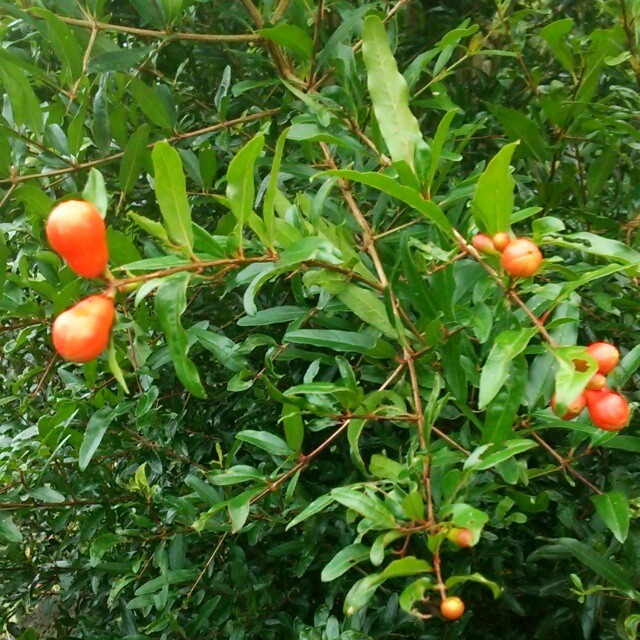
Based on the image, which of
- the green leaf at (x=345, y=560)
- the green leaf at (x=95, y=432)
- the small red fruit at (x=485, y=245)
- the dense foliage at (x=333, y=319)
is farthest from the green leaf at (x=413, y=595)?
the green leaf at (x=95, y=432)

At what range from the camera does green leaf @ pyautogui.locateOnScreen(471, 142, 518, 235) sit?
64cm

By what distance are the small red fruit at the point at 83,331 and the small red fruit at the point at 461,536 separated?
0.38 metres

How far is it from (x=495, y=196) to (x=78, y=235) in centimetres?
41

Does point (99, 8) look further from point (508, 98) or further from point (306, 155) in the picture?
point (508, 98)

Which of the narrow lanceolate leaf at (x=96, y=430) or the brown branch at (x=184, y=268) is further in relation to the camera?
the narrow lanceolate leaf at (x=96, y=430)

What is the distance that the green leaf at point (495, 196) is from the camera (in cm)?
64

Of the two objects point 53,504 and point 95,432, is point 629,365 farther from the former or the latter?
point 53,504

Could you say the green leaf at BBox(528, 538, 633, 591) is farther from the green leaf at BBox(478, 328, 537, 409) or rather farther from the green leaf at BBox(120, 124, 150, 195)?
the green leaf at BBox(120, 124, 150, 195)

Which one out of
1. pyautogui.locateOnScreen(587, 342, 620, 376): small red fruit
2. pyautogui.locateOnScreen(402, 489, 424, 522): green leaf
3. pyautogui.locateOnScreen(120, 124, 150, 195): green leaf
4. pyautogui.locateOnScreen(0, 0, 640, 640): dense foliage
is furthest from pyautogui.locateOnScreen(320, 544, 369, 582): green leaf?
pyautogui.locateOnScreen(120, 124, 150, 195): green leaf

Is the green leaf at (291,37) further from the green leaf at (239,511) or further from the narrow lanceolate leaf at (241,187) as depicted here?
the green leaf at (239,511)

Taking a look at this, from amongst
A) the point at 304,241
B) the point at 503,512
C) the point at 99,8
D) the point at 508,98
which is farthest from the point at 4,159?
the point at 508,98

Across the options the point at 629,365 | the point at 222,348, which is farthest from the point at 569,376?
the point at 222,348

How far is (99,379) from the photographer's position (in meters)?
1.50

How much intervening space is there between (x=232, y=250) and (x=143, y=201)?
2.94ft
